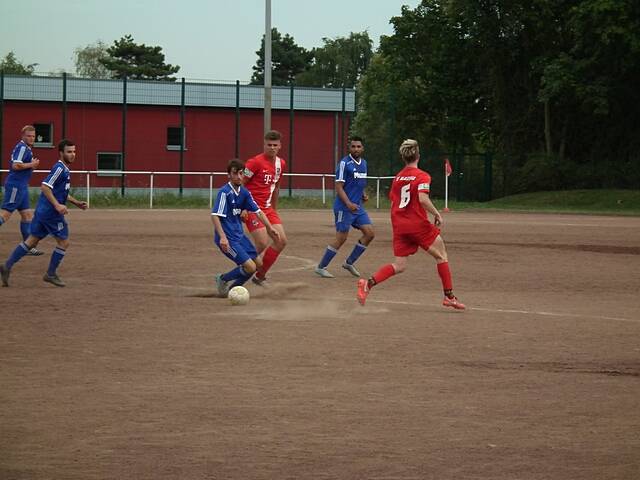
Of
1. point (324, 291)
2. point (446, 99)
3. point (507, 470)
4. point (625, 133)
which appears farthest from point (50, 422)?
point (446, 99)

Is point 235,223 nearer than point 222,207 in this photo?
No

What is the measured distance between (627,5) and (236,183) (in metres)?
36.2

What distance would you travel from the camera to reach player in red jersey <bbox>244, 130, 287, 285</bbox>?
14.2 meters

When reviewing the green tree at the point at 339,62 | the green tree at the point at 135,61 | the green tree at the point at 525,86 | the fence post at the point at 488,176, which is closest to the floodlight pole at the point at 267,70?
the green tree at the point at 525,86

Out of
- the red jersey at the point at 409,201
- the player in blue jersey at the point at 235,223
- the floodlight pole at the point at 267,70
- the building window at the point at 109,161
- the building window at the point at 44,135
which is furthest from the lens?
the building window at the point at 44,135

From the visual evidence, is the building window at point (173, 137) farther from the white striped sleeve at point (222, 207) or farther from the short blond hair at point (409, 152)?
the short blond hair at point (409, 152)

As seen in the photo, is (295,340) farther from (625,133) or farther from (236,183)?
(625,133)

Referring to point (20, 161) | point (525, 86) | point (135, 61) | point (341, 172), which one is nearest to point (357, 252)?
point (341, 172)

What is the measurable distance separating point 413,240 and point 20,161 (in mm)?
8343

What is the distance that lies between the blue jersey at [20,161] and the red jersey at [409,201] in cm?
803

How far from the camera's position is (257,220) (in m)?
14.1

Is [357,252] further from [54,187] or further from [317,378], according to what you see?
[317,378]

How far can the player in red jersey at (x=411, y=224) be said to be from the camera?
40.6ft

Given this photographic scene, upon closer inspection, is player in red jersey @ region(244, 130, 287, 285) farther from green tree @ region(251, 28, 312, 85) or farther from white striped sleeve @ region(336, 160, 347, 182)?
green tree @ region(251, 28, 312, 85)
